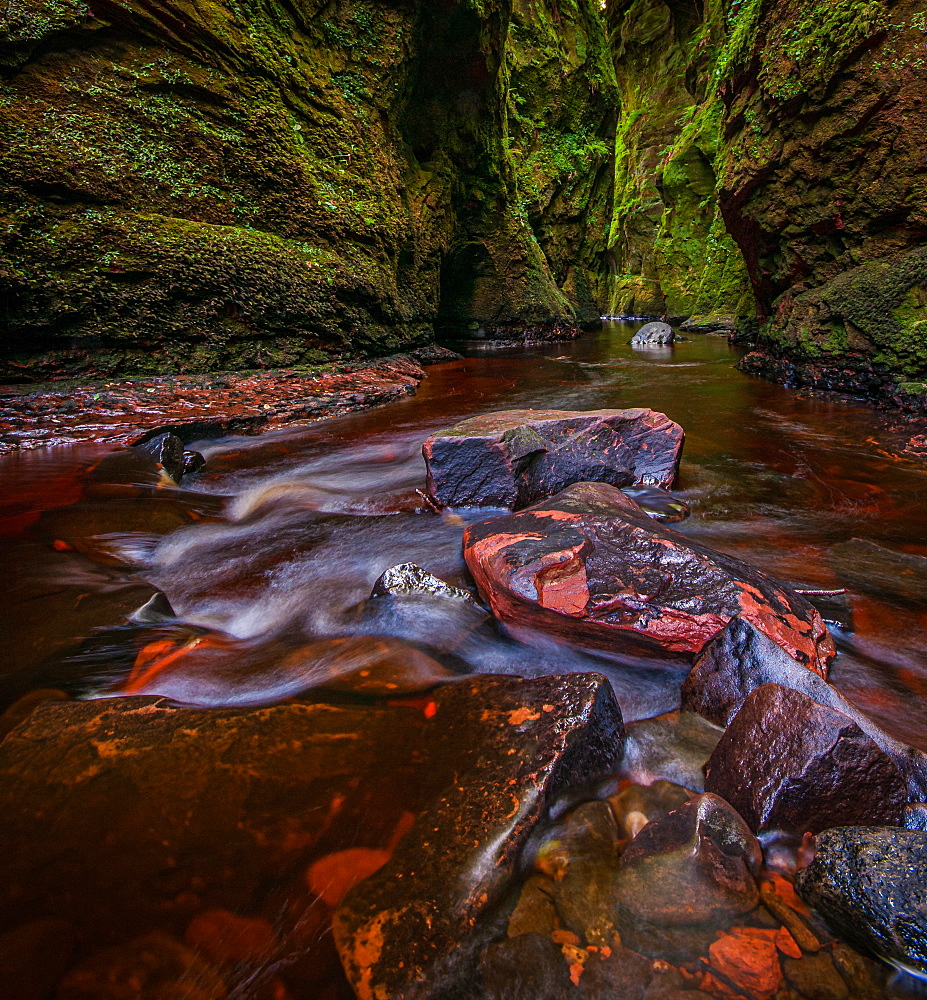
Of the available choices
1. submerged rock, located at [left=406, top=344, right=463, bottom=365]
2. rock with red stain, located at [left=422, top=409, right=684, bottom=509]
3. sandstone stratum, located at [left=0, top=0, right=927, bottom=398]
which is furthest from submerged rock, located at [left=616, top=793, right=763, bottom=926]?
submerged rock, located at [left=406, top=344, right=463, bottom=365]

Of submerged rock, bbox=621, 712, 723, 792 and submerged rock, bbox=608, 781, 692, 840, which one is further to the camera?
submerged rock, bbox=621, 712, 723, 792

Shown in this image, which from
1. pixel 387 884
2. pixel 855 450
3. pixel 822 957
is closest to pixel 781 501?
pixel 855 450

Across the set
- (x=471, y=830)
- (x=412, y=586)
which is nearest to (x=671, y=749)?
(x=471, y=830)

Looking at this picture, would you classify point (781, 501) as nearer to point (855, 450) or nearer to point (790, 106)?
point (855, 450)

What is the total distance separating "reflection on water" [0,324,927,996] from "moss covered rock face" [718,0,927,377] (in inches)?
46.5

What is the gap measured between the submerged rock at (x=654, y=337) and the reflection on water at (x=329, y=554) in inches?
371

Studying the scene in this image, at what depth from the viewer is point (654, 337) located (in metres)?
13.9

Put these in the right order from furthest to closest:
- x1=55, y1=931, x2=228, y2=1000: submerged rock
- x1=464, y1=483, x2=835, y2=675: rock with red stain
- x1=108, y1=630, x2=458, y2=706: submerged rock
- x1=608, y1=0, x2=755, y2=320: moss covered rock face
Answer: x1=608, y1=0, x2=755, y2=320: moss covered rock face → x1=464, y1=483, x2=835, y2=675: rock with red stain → x1=108, y1=630, x2=458, y2=706: submerged rock → x1=55, y1=931, x2=228, y2=1000: submerged rock

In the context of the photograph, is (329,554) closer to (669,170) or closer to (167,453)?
(167,453)

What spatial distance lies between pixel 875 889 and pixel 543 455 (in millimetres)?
2488

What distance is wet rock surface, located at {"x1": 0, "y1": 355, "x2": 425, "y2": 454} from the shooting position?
3.96 m

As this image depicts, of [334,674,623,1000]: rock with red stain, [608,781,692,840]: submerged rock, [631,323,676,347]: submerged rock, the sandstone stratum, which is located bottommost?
[608,781,692,840]: submerged rock

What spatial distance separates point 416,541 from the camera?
9.05 feet

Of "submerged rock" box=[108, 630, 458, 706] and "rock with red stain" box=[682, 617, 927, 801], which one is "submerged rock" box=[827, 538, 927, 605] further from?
"submerged rock" box=[108, 630, 458, 706]
